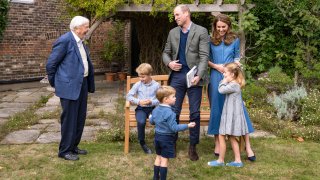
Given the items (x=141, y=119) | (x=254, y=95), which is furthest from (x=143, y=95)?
(x=254, y=95)

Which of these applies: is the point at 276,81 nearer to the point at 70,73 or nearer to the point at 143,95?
the point at 143,95

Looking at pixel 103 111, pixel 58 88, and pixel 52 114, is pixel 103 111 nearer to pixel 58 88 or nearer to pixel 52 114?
pixel 52 114

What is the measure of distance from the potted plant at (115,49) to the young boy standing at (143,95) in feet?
30.8

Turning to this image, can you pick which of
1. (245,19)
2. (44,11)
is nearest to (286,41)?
(245,19)

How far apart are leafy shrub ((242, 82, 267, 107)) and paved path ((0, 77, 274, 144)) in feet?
6.12

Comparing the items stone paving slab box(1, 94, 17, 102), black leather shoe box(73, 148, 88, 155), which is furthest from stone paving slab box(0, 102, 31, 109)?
black leather shoe box(73, 148, 88, 155)

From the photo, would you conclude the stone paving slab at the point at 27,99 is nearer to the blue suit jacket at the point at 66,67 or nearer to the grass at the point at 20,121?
the grass at the point at 20,121

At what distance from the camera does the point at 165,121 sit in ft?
13.6

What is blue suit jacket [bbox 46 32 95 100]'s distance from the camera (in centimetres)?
479

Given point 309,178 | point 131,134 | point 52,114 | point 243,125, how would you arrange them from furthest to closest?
point 52,114 → point 131,134 → point 243,125 → point 309,178

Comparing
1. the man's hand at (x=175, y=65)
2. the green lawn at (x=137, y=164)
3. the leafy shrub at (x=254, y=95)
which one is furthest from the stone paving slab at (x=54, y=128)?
the leafy shrub at (x=254, y=95)

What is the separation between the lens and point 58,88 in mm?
4871

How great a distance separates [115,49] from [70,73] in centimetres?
1009

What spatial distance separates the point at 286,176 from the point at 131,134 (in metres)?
2.32
